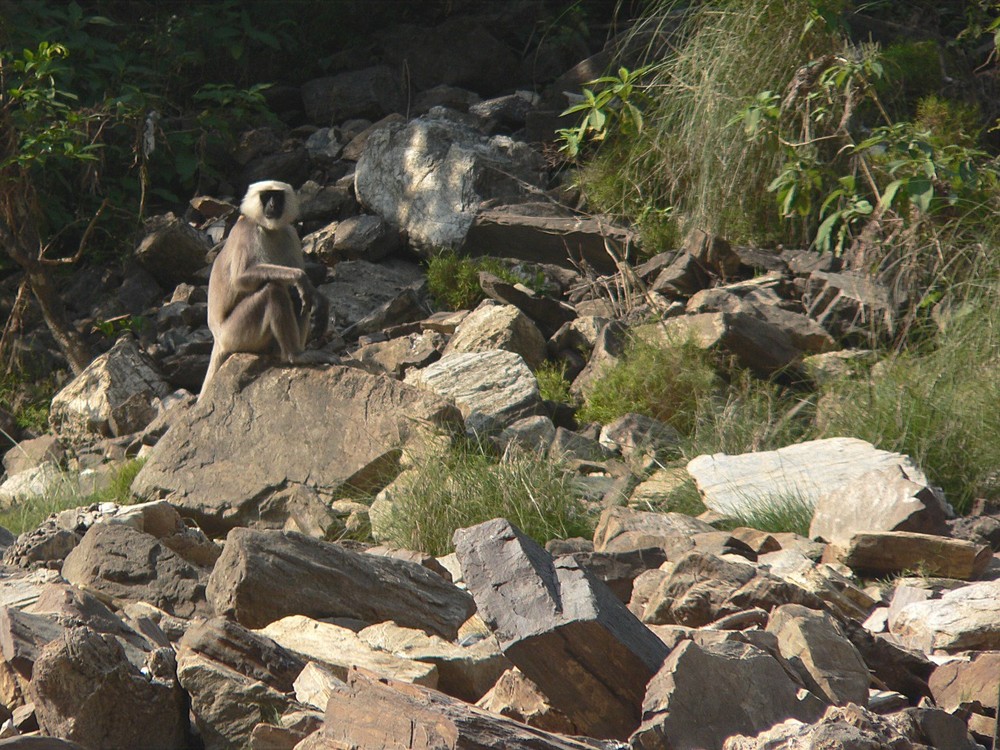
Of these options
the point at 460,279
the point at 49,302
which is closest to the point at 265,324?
the point at 460,279

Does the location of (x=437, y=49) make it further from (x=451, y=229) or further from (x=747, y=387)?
(x=747, y=387)

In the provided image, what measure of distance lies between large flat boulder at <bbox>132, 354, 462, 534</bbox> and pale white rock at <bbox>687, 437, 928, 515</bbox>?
5.35 feet

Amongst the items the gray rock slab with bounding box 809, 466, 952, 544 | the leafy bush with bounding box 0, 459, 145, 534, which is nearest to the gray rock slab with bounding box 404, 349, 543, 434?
the leafy bush with bounding box 0, 459, 145, 534

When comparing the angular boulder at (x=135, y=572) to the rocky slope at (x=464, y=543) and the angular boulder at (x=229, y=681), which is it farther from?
the angular boulder at (x=229, y=681)

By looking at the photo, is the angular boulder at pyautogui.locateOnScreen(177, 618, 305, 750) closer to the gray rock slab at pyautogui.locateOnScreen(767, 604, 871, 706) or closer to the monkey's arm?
the gray rock slab at pyautogui.locateOnScreen(767, 604, 871, 706)

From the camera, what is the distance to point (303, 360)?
25.2ft

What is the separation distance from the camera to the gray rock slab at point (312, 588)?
407 centimetres

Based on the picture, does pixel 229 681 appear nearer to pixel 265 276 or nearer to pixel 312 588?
pixel 312 588

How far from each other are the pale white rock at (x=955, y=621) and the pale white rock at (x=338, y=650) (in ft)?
5.42

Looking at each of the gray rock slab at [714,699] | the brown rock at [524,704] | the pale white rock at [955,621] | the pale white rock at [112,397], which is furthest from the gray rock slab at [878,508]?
the pale white rock at [112,397]

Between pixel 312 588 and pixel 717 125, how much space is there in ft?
19.1

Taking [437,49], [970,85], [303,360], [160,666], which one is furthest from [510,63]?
[160,666]

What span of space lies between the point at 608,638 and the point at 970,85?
7.94m

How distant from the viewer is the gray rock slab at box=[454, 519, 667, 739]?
122 inches
